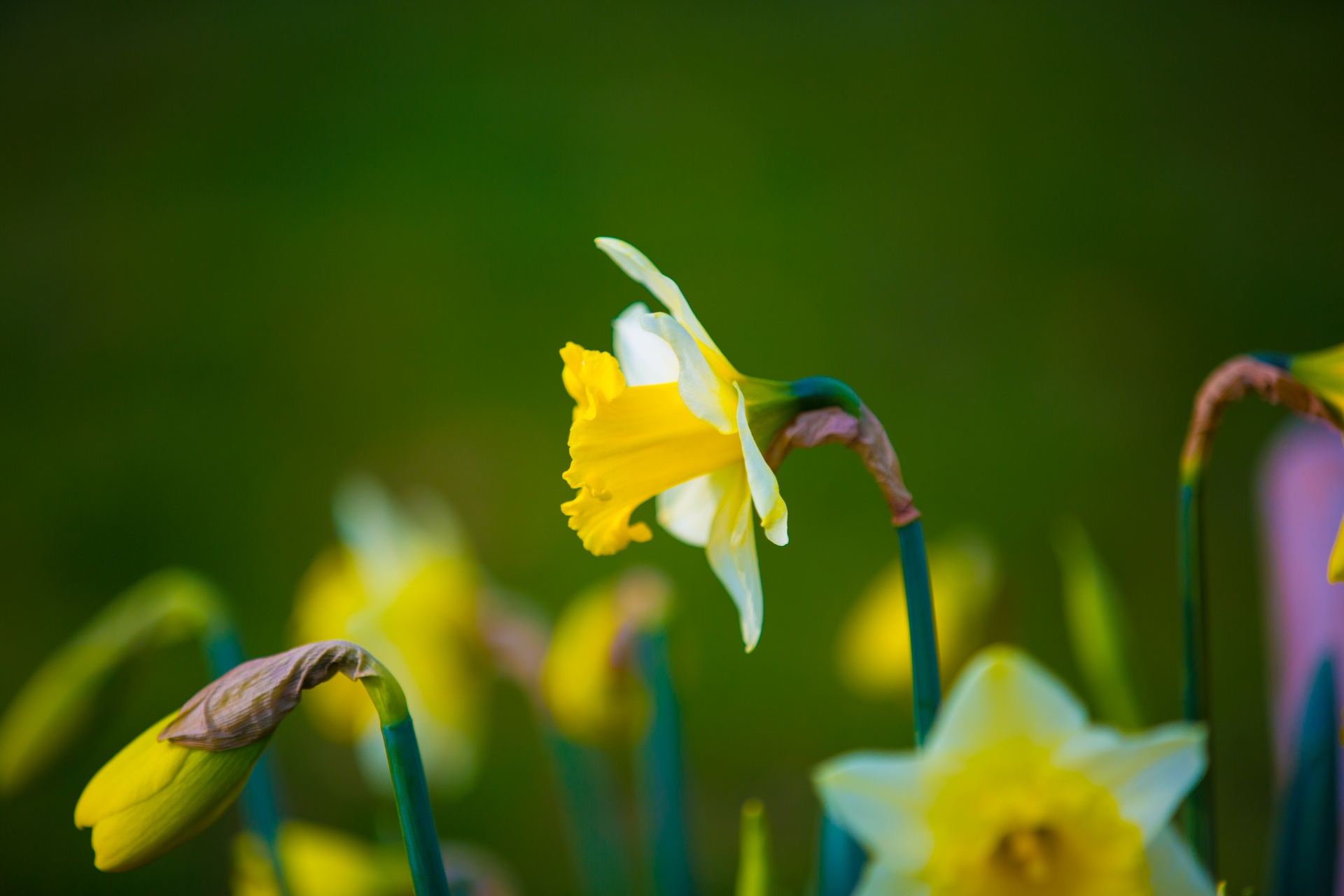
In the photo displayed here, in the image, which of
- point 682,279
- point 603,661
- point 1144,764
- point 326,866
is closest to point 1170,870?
point 1144,764

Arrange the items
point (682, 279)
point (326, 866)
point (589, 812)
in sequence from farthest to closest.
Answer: point (682, 279) < point (589, 812) < point (326, 866)

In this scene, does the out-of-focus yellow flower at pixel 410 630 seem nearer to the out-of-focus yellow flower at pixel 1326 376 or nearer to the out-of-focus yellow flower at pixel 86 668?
the out-of-focus yellow flower at pixel 86 668

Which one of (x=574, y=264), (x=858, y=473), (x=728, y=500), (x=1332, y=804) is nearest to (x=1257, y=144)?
(x=858, y=473)

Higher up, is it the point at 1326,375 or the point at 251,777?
the point at 1326,375

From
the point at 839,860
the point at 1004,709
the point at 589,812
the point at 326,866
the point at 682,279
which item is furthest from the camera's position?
the point at 682,279

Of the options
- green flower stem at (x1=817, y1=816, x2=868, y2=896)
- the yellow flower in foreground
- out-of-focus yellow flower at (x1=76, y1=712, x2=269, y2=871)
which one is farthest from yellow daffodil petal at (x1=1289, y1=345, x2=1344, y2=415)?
out-of-focus yellow flower at (x1=76, y1=712, x2=269, y2=871)

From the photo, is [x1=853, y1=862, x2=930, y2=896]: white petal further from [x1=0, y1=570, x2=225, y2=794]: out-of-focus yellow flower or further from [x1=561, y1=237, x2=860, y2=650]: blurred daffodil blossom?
[x1=0, y1=570, x2=225, y2=794]: out-of-focus yellow flower

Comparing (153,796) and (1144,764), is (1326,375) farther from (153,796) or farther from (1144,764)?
(153,796)

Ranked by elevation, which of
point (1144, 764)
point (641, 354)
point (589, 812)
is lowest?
point (589, 812)
